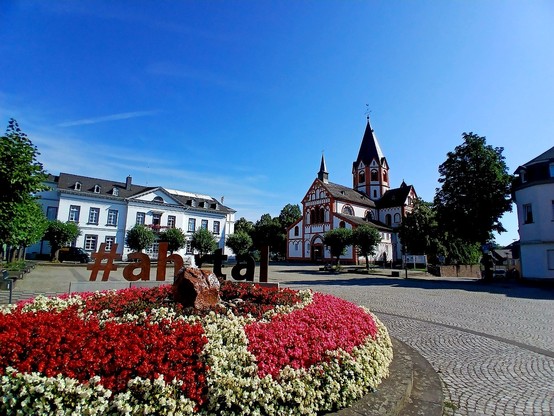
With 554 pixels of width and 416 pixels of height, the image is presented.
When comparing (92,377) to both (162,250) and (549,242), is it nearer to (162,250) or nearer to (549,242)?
(162,250)

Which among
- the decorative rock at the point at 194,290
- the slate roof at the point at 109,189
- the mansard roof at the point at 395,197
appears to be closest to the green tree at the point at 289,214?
the mansard roof at the point at 395,197

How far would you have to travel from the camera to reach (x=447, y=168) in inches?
1184

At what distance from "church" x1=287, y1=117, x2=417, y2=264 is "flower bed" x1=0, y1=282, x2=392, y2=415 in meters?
43.6

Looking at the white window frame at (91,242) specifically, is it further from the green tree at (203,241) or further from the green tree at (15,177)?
the green tree at (15,177)

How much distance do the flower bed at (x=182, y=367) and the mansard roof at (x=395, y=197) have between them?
180ft

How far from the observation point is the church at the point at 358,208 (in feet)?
166

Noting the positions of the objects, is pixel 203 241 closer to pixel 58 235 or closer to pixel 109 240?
pixel 109 240

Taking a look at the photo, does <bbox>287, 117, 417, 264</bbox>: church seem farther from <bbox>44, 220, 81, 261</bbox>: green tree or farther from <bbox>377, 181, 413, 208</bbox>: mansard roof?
<bbox>44, 220, 81, 261</bbox>: green tree

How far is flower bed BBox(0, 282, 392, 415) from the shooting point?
2924mm

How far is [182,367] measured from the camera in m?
3.40

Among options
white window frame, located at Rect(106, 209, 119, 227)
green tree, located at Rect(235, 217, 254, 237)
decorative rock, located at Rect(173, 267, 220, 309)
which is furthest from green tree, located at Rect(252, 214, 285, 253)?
decorative rock, located at Rect(173, 267, 220, 309)

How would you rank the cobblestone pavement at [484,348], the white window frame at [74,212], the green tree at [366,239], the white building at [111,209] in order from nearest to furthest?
the cobblestone pavement at [484,348], the green tree at [366,239], the white window frame at [74,212], the white building at [111,209]

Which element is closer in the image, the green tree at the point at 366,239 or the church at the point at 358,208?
the green tree at the point at 366,239

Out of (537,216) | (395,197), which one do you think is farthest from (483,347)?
(395,197)
